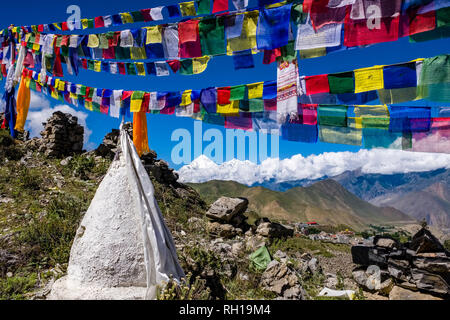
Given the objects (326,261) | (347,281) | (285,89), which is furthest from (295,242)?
(285,89)

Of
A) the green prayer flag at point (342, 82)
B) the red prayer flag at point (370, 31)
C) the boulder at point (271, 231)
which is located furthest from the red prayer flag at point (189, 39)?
the boulder at point (271, 231)

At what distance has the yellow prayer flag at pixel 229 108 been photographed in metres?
6.07

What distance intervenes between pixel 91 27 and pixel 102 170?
7.03m

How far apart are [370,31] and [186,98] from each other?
4012mm

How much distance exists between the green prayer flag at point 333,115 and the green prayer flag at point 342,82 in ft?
1.87

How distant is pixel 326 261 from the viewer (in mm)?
10117

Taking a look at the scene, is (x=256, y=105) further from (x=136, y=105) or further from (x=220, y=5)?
Result: (x=136, y=105)

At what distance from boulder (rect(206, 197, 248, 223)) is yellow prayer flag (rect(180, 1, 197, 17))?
7.32 m

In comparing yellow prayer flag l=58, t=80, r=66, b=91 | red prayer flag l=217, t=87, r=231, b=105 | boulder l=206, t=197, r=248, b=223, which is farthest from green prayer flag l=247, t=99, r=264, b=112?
yellow prayer flag l=58, t=80, r=66, b=91

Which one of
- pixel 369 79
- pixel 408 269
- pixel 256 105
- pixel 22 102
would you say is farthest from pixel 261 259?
pixel 22 102

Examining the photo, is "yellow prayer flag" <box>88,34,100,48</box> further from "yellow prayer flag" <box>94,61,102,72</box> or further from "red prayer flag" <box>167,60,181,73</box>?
"red prayer flag" <box>167,60,181,73</box>

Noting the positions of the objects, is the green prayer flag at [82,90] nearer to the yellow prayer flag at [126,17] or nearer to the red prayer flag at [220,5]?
the yellow prayer flag at [126,17]
